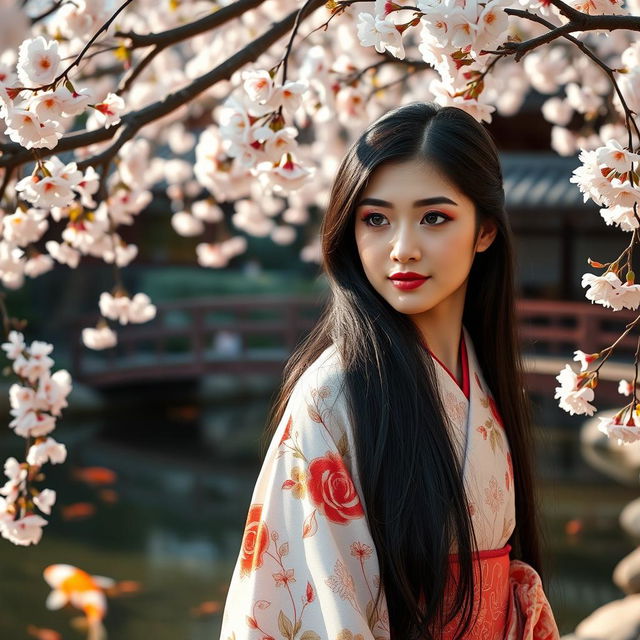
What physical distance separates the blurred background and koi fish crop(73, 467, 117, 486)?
3 centimetres

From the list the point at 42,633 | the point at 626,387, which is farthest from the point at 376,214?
the point at 42,633

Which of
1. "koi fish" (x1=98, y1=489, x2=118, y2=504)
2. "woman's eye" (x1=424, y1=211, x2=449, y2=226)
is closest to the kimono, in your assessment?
"woman's eye" (x1=424, y1=211, x2=449, y2=226)

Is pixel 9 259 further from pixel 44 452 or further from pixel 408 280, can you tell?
pixel 408 280

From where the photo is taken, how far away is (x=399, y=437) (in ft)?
5.94

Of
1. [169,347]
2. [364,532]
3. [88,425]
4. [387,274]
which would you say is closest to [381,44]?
[387,274]

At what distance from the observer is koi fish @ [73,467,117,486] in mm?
9812

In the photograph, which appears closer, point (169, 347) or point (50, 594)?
point (50, 594)

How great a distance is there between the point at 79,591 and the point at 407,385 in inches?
224

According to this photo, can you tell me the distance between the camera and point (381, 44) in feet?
6.45

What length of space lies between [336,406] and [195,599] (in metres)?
5.29

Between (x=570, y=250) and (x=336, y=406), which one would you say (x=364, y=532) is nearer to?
(x=336, y=406)

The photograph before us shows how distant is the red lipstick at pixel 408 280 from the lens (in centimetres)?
191

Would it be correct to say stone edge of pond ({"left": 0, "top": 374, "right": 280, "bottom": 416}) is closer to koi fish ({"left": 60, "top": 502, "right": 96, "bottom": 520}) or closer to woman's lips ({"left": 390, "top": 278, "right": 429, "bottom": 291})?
koi fish ({"left": 60, "top": 502, "right": 96, "bottom": 520})

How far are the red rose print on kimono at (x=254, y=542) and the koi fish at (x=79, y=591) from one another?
482 centimetres
